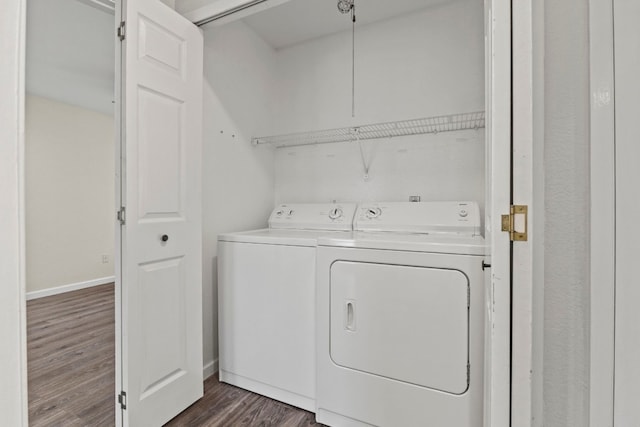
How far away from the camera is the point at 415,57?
218 centimetres

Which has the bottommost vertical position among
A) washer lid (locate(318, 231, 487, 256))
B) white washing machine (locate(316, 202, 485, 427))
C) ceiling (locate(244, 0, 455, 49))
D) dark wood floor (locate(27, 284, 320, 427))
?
dark wood floor (locate(27, 284, 320, 427))

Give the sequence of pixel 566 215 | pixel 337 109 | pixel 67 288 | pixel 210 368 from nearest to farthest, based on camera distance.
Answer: pixel 566 215
pixel 210 368
pixel 337 109
pixel 67 288

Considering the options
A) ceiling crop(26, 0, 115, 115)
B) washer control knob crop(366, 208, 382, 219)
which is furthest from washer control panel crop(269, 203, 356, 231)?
ceiling crop(26, 0, 115, 115)

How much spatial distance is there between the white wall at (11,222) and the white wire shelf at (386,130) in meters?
1.66

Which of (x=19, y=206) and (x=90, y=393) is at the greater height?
(x=19, y=206)

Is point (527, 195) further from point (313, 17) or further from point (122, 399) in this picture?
point (313, 17)

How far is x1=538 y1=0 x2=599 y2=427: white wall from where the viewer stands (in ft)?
2.13

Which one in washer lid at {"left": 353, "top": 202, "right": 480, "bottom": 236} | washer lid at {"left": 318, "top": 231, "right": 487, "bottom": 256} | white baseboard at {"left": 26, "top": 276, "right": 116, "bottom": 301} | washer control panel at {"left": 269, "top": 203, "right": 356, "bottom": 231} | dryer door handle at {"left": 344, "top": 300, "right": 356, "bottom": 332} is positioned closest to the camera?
washer lid at {"left": 318, "top": 231, "right": 487, "bottom": 256}

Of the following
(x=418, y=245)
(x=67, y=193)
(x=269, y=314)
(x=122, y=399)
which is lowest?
(x=122, y=399)

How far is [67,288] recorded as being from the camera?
419 centimetres

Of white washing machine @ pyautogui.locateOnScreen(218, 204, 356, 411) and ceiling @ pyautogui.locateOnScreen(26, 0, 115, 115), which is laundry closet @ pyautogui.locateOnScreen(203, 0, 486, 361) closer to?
white washing machine @ pyautogui.locateOnScreen(218, 204, 356, 411)

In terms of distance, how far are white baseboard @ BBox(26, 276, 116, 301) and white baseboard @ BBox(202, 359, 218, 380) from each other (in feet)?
10.8
